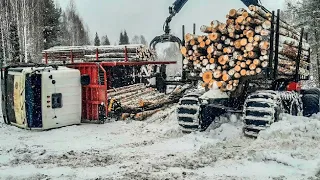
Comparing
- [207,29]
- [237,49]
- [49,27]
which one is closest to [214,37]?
[207,29]

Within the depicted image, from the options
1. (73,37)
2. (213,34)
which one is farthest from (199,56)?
(73,37)

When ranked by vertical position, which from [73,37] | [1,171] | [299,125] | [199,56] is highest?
[73,37]

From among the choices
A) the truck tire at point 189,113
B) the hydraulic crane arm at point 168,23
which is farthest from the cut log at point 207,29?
the hydraulic crane arm at point 168,23

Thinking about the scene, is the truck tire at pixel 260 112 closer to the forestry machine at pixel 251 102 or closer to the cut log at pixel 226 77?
the forestry machine at pixel 251 102

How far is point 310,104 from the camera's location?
1145 centimetres

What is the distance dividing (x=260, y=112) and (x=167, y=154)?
2.28 m

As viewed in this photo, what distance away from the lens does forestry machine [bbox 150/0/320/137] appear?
786cm

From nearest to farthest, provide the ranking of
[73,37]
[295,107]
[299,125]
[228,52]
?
[299,125] < [228,52] < [295,107] < [73,37]

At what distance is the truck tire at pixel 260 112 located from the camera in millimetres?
7730

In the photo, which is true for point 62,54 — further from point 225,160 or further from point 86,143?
point 225,160

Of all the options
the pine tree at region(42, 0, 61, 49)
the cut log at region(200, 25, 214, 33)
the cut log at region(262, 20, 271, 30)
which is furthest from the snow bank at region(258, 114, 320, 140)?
the pine tree at region(42, 0, 61, 49)

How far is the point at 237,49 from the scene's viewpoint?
27.9ft

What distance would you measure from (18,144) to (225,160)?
5092 millimetres

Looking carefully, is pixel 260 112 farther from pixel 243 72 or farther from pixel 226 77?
pixel 226 77
